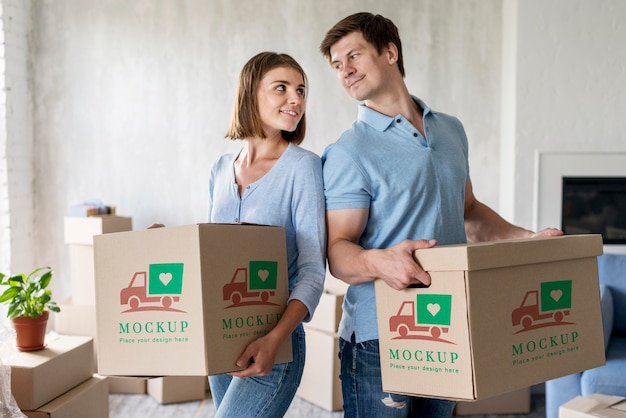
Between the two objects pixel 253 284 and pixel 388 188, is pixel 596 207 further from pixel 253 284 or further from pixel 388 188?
pixel 253 284

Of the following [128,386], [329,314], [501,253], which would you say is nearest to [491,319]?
[501,253]

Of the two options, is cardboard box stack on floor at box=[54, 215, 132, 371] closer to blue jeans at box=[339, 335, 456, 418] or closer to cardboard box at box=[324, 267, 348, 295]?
cardboard box at box=[324, 267, 348, 295]

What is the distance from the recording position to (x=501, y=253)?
1.10 metres

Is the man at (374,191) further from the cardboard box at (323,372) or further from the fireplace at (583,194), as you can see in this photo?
the fireplace at (583,194)

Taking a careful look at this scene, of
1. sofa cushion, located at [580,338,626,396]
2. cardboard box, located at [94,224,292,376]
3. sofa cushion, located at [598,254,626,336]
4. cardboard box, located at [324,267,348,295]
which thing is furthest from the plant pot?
sofa cushion, located at [598,254,626,336]

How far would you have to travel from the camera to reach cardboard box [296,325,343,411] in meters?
2.98

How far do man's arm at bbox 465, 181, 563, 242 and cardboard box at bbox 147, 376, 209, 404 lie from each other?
195 centimetres

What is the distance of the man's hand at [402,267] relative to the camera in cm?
113

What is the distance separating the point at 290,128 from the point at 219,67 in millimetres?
2309

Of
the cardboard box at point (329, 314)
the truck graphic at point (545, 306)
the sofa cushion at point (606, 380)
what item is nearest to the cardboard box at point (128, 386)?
the cardboard box at point (329, 314)

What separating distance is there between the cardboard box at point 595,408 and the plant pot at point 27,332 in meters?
1.68

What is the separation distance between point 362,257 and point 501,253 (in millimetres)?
263

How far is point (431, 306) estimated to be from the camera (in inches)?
44.3

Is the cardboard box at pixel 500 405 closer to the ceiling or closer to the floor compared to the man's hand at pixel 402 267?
closer to the floor
